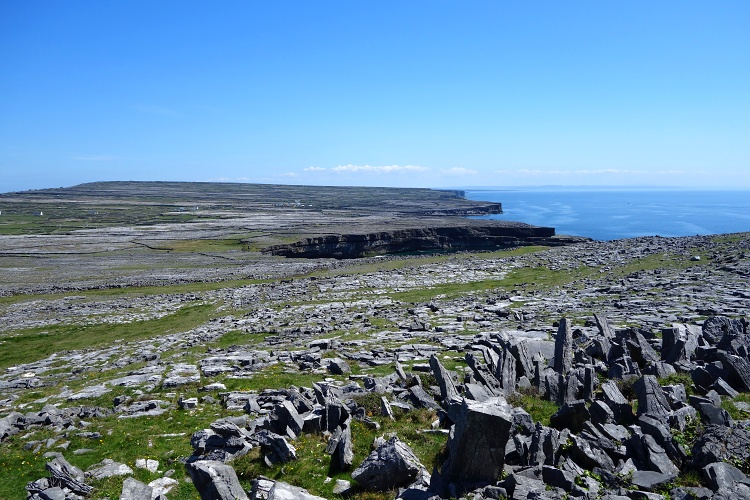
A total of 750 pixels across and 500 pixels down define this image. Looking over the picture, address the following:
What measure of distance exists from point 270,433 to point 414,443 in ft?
14.9

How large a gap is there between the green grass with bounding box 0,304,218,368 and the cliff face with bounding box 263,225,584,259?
6340cm

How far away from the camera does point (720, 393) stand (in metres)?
15.3

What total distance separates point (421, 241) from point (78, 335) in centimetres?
9597

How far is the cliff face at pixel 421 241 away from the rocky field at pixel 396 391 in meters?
59.9

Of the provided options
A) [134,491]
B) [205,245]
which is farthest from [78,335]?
[205,245]

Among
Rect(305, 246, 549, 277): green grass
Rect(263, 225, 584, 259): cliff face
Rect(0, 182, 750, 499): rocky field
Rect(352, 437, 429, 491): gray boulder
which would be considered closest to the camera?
Rect(0, 182, 750, 499): rocky field

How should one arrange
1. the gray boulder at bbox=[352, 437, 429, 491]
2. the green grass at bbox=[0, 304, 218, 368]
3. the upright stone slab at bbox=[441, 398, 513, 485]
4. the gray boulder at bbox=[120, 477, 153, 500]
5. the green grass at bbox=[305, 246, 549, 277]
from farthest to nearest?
the green grass at bbox=[305, 246, 549, 277]
the green grass at bbox=[0, 304, 218, 368]
the gray boulder at bbox=[120, 477, 153, 500]
the gray boulder at bbox=[352, 437, 429, 491]
the upright stone slab at bbox=[441, 398, 513, 485]

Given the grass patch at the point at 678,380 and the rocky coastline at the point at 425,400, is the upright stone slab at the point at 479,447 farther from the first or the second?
the grass patch at the point at 678,380

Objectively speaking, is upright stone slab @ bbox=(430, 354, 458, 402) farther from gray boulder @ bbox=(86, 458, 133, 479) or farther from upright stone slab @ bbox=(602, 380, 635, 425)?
gray boulder @ bbox=(86, 458, 133, 479)

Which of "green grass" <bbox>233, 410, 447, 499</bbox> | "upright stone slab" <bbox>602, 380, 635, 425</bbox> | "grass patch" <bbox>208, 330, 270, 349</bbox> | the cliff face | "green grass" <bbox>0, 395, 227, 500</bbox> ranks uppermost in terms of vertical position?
"upright stone slab" <bbox>602, 380, 635, 425</bbox>

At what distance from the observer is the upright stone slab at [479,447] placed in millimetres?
11125

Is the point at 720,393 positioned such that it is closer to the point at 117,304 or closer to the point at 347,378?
the point at 347,378

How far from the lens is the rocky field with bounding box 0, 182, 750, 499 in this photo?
11391 millimetres

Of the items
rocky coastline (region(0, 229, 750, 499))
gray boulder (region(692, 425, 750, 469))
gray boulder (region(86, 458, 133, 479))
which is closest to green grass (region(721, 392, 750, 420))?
rocky coastline (region(0, 229, 750, 499))
